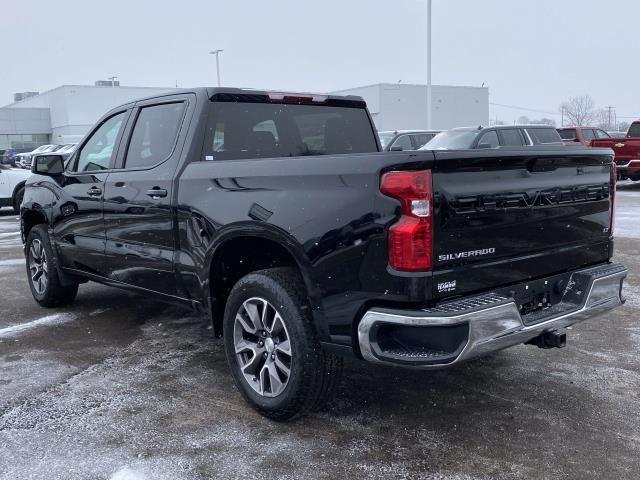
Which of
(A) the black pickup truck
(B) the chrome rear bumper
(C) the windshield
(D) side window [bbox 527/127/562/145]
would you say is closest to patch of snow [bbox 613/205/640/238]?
(D) side window [bbox 527/127/562/145]

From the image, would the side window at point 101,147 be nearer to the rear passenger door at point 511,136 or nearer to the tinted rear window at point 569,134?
the rear passenger door at point 511,136

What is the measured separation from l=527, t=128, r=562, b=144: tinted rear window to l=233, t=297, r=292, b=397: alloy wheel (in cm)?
1393

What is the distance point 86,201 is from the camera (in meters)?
5.45

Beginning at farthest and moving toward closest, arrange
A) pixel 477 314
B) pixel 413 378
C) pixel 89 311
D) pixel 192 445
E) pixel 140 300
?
1. pixel 140 300
2. pixel 89 311
3. pixel 413 378
4. pixel 192 445
5. pixel 477 314

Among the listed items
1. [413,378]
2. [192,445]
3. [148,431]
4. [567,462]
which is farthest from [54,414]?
[567,462]

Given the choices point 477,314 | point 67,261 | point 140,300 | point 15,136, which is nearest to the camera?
point 477,314

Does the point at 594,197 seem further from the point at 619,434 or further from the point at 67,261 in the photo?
the point at 67,261

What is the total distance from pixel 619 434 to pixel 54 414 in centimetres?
318

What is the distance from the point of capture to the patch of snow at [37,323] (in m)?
5.79

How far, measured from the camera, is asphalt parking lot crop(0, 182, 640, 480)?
3332mm

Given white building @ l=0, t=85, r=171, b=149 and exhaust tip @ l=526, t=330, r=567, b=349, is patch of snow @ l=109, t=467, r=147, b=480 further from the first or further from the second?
white building @ l=0, t=85, r=171, b=149

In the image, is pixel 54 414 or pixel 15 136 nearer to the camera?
pixel 54 414

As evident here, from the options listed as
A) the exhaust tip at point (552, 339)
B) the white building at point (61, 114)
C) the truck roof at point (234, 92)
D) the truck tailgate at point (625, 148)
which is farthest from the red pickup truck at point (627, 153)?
the white building at point (61, 114)

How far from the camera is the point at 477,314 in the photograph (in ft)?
10.2
